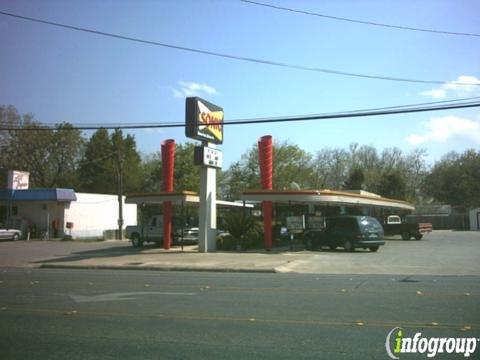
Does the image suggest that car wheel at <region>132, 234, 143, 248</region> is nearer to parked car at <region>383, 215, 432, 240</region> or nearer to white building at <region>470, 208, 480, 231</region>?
parked car at <region>383, 215, 432, 240</region>

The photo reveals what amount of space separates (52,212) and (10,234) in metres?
5.02

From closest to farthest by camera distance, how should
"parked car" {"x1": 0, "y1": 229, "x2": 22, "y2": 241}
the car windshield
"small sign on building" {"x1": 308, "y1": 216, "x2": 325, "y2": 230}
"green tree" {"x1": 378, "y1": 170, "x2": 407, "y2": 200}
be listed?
1. the car windshield
2. "small sign on building" {"x1": 308, "y1": 216, "x2": 325, "y2": 230}
3. "parked car" {"x1": 0, "y1": 229, "x2": 22, "y2": 241}
4. "green tree" {"x1": 378, "y1": 170, "x2": 407, "y2": 200}

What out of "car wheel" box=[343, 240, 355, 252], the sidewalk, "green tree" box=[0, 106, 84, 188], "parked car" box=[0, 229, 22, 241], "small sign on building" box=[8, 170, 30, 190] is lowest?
the sidewalk

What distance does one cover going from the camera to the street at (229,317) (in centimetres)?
738

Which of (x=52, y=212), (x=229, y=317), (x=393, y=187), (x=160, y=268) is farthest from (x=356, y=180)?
(x=229, y=317)

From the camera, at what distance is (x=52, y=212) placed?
5062 cm

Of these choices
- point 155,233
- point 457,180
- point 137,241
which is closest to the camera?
point 155,233

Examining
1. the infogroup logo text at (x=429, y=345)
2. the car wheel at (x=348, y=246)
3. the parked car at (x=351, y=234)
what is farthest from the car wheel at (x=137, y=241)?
the infogroup logo text at (x=429, y=345)

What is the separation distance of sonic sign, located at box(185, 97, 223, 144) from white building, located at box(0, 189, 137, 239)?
2362 cm

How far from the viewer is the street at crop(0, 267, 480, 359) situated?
24.2 feet

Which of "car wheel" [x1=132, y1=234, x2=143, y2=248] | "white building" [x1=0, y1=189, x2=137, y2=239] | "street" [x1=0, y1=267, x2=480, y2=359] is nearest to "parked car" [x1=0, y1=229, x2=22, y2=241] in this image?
"white building" [x1=0, y1=189, x2=137, y2=239]

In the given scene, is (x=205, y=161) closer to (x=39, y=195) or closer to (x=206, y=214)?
(x=206, y=214)

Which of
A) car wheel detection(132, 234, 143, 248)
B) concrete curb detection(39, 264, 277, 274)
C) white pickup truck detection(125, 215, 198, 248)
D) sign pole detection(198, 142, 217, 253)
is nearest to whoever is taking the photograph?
concrete curb detection(39, 264, 277, 274)

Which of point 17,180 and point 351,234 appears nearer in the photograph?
point 351,234
